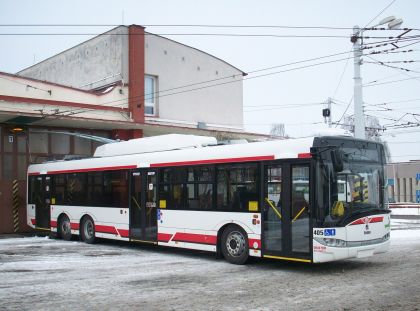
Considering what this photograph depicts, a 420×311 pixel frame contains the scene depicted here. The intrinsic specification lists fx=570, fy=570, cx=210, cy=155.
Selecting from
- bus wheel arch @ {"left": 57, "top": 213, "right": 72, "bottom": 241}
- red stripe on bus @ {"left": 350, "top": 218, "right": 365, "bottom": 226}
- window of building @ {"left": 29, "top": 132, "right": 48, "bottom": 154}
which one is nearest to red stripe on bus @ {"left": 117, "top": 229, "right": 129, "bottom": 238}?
A: bus wheel arch @ {"left": 57, "top": 213, "right": 72, "bottom": 241}

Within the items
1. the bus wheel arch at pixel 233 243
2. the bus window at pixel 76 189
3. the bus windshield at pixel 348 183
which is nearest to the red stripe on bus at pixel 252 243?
the bus wheel arch at pixel 233 243

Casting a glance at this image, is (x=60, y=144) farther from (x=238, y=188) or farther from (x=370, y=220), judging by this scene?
(x=370, y=220)

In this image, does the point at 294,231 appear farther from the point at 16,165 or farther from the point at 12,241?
the point at 16,165

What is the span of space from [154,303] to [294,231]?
4.14 m

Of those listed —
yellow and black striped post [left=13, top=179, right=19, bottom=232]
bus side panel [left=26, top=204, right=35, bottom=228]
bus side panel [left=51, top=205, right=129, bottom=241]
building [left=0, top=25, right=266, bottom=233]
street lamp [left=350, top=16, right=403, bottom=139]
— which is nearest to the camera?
bus side panel [left=51, top=205, right=129, bottom=241]

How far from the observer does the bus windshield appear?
37.7ft

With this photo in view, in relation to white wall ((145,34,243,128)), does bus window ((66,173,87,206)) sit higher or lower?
lower

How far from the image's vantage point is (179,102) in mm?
29391

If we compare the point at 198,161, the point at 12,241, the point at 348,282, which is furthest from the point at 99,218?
the point at 348,282

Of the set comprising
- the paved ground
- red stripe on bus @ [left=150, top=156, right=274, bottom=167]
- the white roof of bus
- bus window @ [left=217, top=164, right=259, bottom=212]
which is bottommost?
the paved ground

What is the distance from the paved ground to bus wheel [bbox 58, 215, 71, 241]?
390cm

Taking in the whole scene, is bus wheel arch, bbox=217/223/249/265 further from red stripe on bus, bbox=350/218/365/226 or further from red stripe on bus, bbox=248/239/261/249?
red stripe on bus, bbox=350/218/365/226

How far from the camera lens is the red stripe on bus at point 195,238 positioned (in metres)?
13.7

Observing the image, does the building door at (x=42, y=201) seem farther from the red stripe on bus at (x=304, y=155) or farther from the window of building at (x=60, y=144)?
the red stripe on bus at (x=304, y=155)
